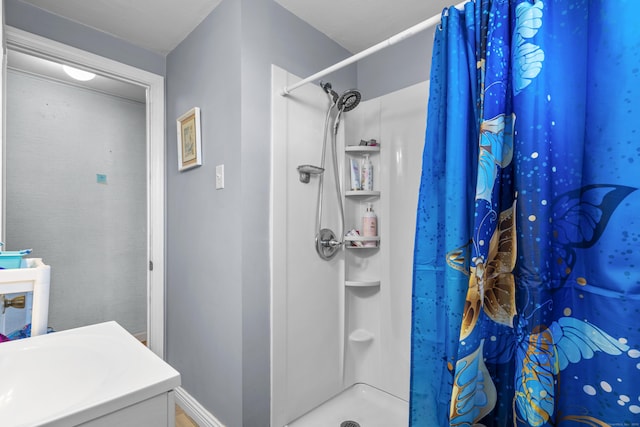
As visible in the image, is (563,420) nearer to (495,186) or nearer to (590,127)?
(495,186)

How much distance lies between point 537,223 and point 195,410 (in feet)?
6.40

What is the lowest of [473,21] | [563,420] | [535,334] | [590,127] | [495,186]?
[563,420]

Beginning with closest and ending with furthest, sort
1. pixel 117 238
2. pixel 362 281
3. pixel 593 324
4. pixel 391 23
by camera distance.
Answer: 1. pixel 593 324
2. pixel 391 23
3. pixel 362 281
4. pixel 117 238

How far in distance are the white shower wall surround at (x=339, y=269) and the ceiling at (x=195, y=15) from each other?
0.39 metres

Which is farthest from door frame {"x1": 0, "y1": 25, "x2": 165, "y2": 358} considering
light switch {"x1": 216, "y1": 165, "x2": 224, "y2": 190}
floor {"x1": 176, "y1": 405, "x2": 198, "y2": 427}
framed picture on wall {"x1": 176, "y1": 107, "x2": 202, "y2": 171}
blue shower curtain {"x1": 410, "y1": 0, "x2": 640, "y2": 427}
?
blue shower curtain {"x1": 410, "y1": 0, "x2": 640, "y2": 427}

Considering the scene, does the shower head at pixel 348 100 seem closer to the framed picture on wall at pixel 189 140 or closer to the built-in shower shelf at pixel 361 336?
the framed picture on wall at pixel 189 140

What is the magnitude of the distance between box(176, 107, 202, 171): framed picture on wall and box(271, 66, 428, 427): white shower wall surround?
50cm

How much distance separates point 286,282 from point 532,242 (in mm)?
1158

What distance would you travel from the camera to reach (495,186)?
772 millimetres

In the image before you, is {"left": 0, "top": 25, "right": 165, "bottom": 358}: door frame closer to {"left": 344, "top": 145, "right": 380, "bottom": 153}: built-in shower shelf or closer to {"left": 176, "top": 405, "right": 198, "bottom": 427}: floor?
{"left": 176, "top": 405, "right": 198, "bottom": 427}: floor

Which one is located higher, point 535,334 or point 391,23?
point 391,23

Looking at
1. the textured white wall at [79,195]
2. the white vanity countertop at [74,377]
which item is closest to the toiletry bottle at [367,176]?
the white vanity countertop at [74,377]

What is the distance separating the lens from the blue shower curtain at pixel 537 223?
62 cm

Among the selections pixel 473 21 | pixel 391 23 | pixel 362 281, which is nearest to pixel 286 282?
pixel 362 281
